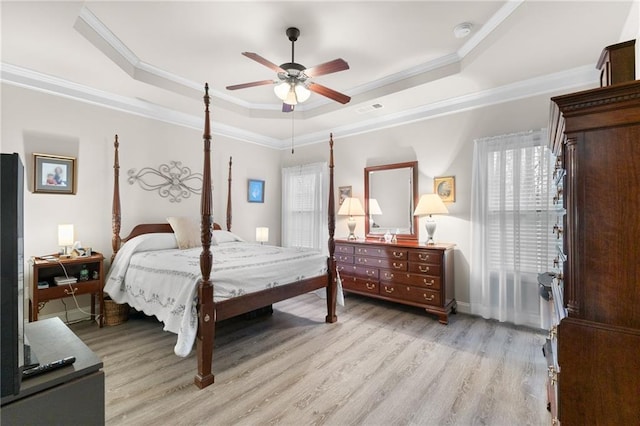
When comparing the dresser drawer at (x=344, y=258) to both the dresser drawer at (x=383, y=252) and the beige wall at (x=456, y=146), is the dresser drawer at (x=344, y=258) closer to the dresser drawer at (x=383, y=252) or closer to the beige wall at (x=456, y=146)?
the dresser drawer at (x=383, y=252)

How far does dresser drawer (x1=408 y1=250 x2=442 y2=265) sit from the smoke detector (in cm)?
223

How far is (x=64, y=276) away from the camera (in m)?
3.20

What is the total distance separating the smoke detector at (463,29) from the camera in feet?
8.14

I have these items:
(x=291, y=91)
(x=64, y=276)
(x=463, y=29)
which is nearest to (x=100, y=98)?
(x=64, y=276)

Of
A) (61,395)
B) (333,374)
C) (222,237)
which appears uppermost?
(222,237)

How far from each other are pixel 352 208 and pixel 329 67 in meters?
2.37

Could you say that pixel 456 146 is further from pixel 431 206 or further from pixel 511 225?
pixel 511 225

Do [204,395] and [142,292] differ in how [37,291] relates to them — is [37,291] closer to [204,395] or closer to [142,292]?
[142,292]

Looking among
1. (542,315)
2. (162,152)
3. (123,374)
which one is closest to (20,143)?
(162,152)

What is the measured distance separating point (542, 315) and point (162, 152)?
5.24 meters

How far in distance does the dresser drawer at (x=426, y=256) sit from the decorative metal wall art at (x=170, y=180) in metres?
3.42

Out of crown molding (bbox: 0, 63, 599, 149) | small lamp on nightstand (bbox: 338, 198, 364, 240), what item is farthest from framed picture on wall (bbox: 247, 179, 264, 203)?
small lamp on nightstand (bbox: 338, 198, 364, 240)

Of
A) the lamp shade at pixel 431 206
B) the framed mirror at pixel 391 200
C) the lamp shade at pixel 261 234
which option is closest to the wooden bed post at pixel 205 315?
the lamp shade at pixel 431 206

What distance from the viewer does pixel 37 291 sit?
2.83 metres
